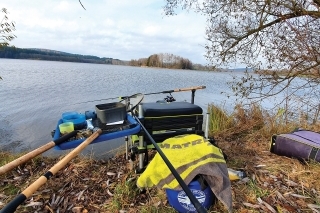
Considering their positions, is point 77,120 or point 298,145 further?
point 298,145

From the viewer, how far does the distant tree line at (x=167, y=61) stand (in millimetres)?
36500

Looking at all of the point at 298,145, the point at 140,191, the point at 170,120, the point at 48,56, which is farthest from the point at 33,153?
the point at 48,56

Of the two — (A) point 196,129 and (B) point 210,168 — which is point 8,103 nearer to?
(A) point 196,129

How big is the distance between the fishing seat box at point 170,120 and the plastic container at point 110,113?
1.36 ft

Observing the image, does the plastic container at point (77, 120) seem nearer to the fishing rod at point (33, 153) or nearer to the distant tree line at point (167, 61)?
the fishing rod at point (33, 153)

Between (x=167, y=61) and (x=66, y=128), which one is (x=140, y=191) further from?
(x=167, y=61)

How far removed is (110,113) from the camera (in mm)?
2129

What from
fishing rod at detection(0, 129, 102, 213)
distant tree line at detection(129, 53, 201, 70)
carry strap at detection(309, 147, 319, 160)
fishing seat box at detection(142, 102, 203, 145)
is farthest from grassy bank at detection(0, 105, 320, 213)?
distant tree line at detection(129, 53, 201, 70)

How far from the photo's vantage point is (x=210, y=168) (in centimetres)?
182

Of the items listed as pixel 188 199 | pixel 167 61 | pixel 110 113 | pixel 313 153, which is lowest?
pixel 188 199

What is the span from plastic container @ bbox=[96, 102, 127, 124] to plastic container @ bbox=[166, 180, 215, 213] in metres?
0.84

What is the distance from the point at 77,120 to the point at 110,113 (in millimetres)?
307

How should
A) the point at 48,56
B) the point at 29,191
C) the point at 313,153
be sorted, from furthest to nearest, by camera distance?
the point at 48,56 → the point at 313,153 → the point at 29,191

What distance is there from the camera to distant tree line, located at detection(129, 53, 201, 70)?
120 ft
